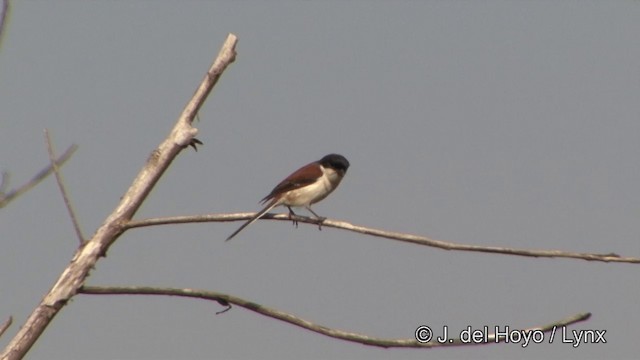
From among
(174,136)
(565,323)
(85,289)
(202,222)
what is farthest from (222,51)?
(565,323)

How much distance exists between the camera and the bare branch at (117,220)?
782 centimetres

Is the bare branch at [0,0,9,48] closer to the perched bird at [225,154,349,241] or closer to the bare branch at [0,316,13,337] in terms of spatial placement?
the bare branch at [0,316,13,337]

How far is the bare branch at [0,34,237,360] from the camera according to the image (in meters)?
7.82

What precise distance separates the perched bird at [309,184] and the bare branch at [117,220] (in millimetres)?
5988

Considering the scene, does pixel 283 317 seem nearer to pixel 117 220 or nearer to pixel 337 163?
pixel 117 220

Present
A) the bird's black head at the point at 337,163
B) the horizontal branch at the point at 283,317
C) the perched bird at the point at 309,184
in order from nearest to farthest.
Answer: the horizontal branch at the point at 283,317
the perched bird at the point at 309,184
the bird's black head at the point at 337,163

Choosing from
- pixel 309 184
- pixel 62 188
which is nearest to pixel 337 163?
pixel 309 184

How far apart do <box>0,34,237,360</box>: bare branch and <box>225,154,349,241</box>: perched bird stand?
599 centimetres

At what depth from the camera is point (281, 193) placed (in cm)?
1530

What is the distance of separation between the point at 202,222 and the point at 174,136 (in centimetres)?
76

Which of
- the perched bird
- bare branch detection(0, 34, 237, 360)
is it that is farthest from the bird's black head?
bare branch detection(0, 34, 237, 360)

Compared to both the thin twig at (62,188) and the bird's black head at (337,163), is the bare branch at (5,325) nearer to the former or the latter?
the thin twig at (62,188)

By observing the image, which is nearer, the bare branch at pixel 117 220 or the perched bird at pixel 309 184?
the bare branch at pixel 117 220

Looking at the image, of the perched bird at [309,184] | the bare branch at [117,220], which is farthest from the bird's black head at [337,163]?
the bare branch at [117,220]
